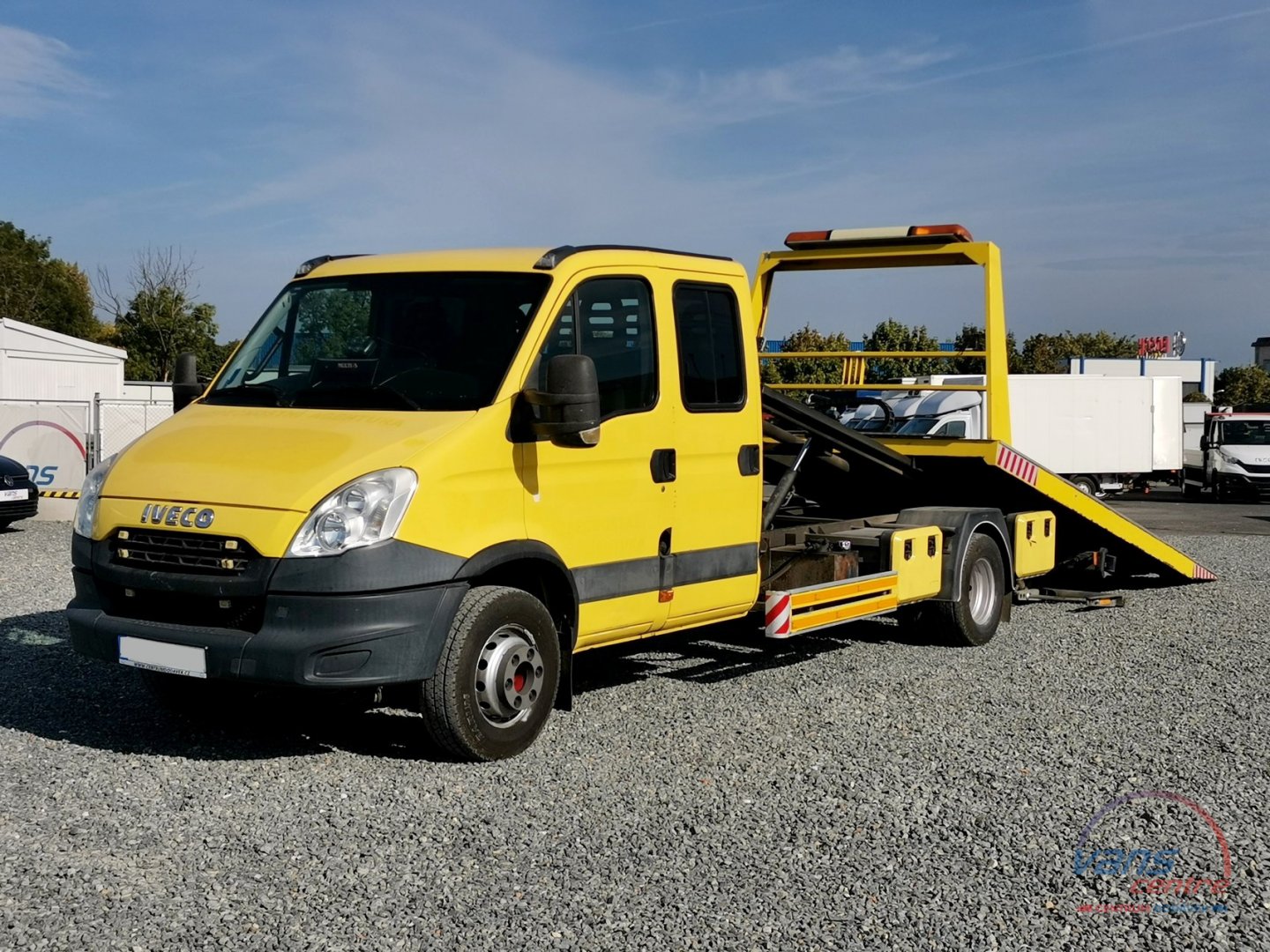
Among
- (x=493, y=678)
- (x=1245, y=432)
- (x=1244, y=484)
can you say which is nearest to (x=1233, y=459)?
(x=1244, y=484)

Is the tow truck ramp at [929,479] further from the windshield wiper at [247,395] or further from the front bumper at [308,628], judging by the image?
the front bumper at [308,628]

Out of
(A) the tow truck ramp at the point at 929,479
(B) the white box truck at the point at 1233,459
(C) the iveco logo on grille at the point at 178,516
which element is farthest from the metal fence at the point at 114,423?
(B) the white box truck at the point at 1233,459

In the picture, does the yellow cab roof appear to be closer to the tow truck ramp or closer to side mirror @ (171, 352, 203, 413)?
side mirror @ (171, 352, 203, 413)

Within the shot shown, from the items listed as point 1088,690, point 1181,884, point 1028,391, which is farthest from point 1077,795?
point 1028,391

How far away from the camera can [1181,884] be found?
4867 mm

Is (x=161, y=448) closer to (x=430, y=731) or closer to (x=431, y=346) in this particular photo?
(x=431, y=346)

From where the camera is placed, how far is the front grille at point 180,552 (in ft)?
18.9

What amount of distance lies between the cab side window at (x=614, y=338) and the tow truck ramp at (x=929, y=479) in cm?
213

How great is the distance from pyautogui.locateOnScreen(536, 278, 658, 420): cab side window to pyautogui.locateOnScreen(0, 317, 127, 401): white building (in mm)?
32272

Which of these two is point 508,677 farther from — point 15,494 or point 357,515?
point 15,494

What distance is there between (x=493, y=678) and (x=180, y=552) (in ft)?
4.75

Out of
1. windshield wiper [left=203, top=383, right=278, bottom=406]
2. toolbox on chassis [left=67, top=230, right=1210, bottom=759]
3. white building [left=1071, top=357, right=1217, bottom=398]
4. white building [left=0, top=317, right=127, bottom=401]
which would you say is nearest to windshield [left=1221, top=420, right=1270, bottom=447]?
white building [left=1071, top=357, right=1217, bottom=398]

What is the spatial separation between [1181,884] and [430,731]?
3.07 m

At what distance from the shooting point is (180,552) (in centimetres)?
593
